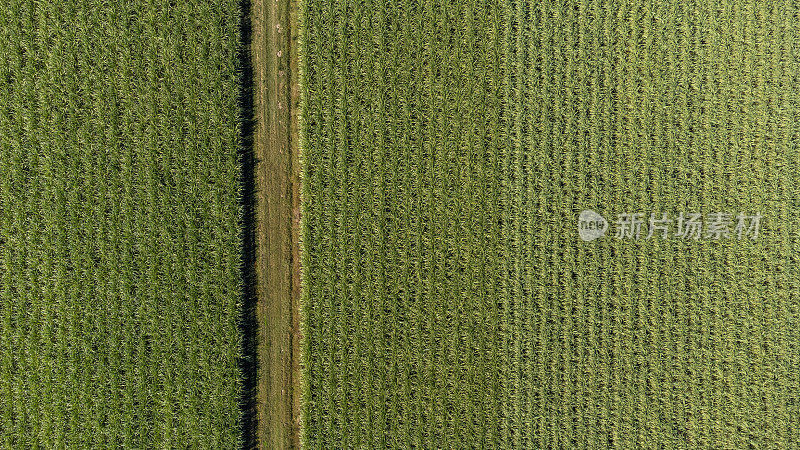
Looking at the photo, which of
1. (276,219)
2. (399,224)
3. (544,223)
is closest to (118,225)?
(276,219)

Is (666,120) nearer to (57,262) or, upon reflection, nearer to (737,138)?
(737,138)

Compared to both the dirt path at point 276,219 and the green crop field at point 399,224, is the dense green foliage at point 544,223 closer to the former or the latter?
the green crop field at point 399,224

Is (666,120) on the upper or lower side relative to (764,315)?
upper

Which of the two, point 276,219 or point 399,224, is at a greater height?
point 276,219

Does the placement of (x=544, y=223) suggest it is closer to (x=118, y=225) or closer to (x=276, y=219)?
(x=276, y=219)

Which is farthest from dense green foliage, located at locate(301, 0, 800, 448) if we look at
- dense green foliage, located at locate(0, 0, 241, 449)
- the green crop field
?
dense green foliage, located at locate(0, 0, 241, 449)

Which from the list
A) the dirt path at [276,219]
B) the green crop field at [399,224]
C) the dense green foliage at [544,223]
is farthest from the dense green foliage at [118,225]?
the dense green foliage at [544,223]

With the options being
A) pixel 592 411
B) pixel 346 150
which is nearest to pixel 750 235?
pixel 592 411
